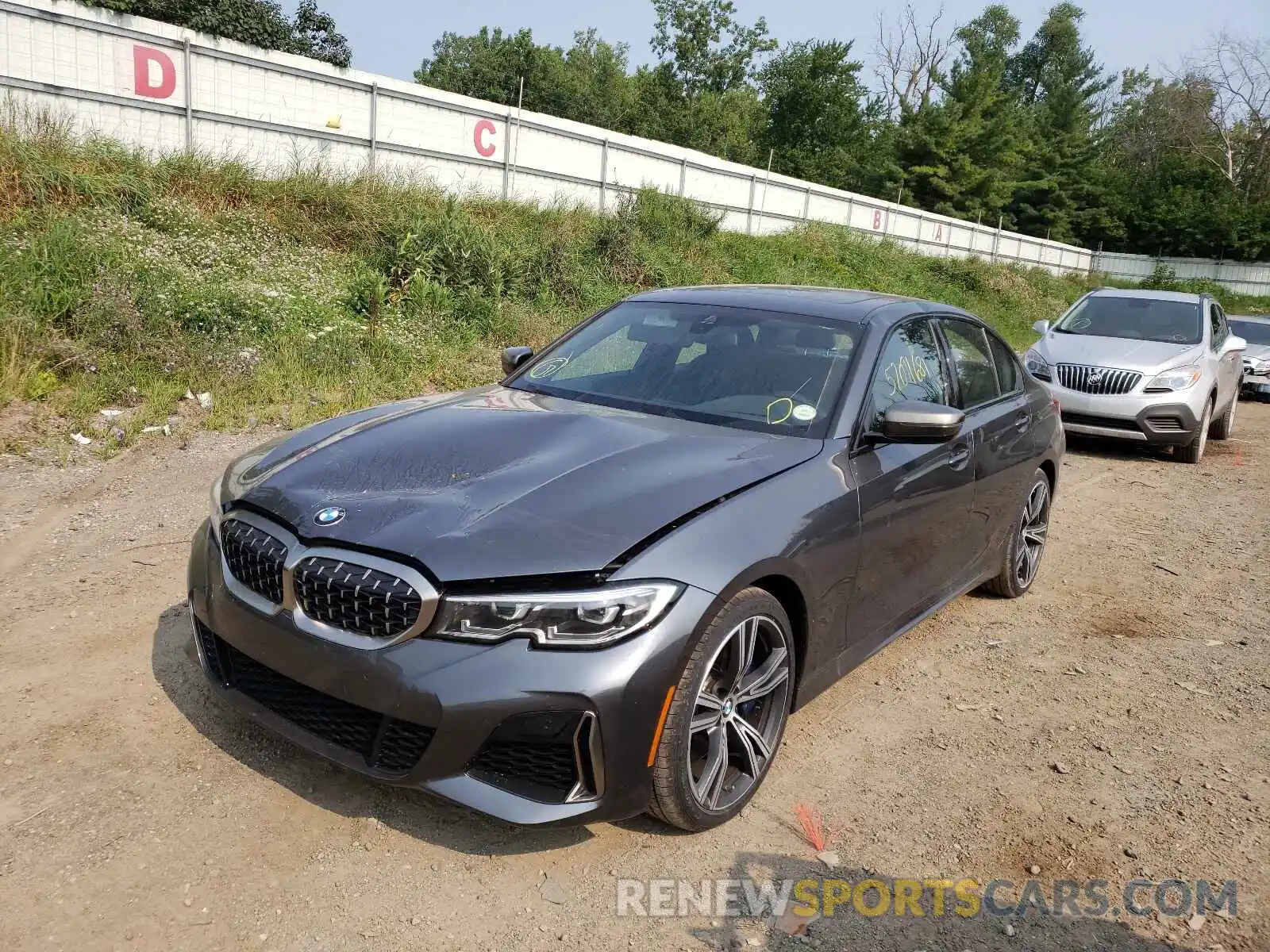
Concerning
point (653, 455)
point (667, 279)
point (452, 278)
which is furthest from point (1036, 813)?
point (667, 279)

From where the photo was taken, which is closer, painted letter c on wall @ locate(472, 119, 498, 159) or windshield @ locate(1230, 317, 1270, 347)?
→ windshield @ locate(1230, 317, 1270, 347)

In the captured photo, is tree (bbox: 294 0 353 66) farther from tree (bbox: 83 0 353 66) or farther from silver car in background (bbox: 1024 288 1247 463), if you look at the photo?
silver car in background (bbox: 1024 288 1247 463)

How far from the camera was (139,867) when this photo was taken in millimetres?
2566

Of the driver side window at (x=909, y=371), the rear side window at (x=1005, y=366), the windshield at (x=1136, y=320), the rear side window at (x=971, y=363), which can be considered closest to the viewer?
the driver side window at (x=909, y=371)

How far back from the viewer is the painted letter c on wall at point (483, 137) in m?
16.2

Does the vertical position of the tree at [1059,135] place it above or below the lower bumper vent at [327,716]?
above

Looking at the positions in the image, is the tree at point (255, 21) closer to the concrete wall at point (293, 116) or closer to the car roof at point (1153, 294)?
the concrete wall at point (293, 116)

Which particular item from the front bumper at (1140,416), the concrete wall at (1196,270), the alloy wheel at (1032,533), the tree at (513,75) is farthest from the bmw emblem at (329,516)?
the tree at (513,75)

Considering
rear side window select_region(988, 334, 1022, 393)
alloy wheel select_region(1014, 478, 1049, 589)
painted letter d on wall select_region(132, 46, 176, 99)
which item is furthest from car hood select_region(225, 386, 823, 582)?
painted letter d on wall select_region(132, 46, 176, 99)

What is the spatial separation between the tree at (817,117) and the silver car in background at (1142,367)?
45.4m

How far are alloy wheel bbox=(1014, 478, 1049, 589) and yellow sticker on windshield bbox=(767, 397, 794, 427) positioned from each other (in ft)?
6.77

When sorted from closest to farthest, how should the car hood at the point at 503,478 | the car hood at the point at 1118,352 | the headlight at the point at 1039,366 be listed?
the car hood at the point at 503,478, the car hood at the point at 1118,352, the headlight at the point at 1039,366

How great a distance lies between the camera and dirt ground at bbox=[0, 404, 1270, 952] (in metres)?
2.48

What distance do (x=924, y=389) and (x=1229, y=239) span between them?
5456 cm
